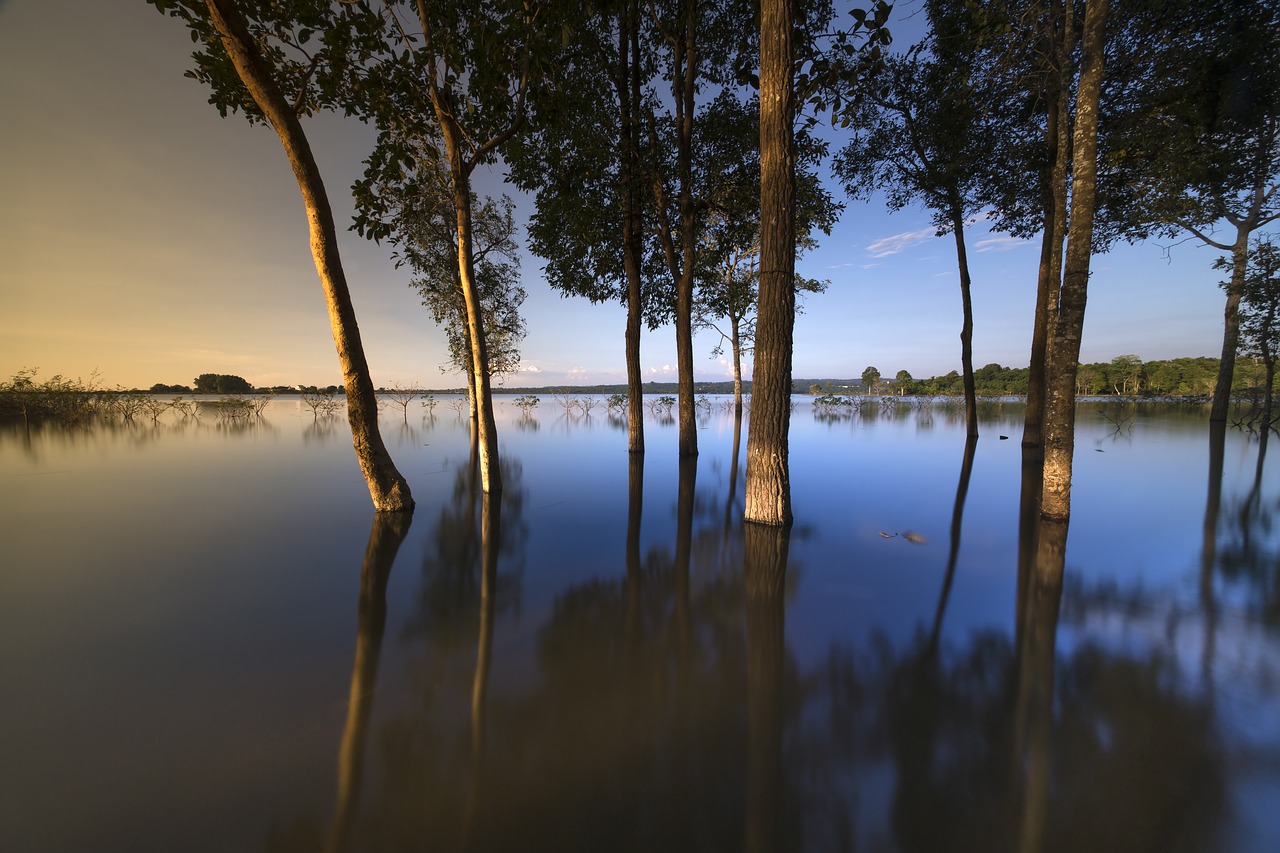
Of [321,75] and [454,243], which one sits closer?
[321,75]

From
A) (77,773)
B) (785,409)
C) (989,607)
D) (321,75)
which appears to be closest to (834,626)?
(989,607)

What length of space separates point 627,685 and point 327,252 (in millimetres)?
7147

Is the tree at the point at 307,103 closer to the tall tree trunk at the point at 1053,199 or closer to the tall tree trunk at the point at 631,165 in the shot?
the tall tree trunk at the point at 631,165

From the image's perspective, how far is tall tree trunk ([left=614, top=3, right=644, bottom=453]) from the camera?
10758mm

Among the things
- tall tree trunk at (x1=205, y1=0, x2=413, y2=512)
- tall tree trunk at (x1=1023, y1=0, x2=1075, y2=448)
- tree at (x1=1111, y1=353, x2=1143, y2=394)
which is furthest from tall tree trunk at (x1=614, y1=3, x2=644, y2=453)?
tree at (x1=1111, y1=353, x2=1143, y2=394)

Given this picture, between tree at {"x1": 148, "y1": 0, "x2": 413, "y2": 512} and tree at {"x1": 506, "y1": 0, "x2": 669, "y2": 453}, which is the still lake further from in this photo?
tree at {"x1": 506, "y1": 0, "x2": 669, "y2": 453}

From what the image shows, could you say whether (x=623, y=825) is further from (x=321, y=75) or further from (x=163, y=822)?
(x=321, y=75)

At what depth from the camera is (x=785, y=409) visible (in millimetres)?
6223

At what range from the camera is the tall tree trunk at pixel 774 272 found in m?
5.80

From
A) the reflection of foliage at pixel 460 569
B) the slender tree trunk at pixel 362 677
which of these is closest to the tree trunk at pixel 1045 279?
the reflection of foliage at pixel 460 569

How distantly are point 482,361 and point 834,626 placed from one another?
22.8 feet

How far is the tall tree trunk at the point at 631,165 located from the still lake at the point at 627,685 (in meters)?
6.64

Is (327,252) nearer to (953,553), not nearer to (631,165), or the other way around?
(631,165)

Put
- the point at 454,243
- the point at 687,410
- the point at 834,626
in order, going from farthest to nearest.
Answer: the point at 454,243 → the point at 687,410 → the point at 834,626
